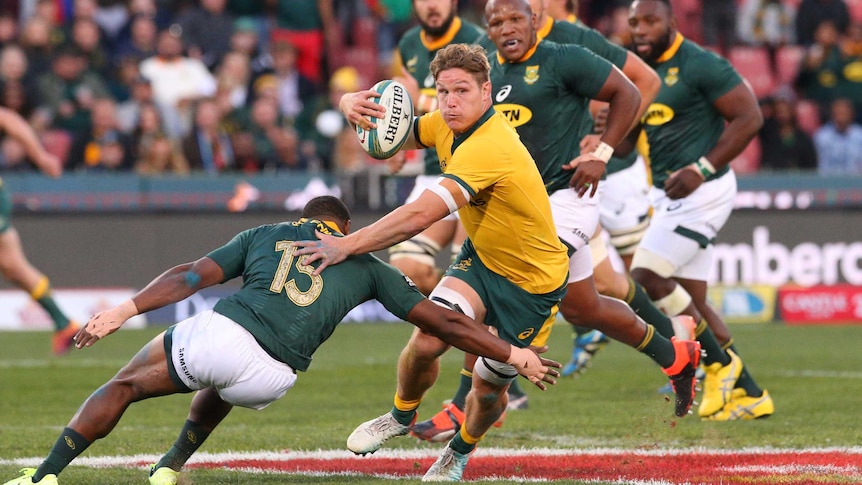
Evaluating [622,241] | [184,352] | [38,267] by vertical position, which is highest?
[184,352]

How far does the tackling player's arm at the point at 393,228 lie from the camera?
619 centimetres

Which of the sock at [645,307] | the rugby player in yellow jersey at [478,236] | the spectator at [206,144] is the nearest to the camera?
the rugby player in yellow jersey at [478,236]

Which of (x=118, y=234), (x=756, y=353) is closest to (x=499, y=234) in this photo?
(x=756, y=353)

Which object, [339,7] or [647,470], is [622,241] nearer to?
[647,470]

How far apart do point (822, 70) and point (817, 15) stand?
139cm

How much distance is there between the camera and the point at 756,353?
13086 millimetres

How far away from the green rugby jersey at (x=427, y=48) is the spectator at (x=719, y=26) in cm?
1249

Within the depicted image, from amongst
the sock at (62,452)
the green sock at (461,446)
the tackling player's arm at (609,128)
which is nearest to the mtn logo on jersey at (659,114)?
the tackling player's arm at (609,128)

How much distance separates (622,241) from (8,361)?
563cm

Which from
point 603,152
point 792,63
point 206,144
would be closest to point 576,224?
point 603,152

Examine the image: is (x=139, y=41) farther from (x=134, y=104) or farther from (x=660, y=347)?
(x=660, y=347)

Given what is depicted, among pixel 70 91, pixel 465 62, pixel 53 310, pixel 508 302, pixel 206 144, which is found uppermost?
pixel 465 62

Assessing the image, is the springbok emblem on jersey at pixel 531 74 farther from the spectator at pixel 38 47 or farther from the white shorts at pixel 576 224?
the spectator at pixel 38 47

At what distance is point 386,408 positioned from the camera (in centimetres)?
954
